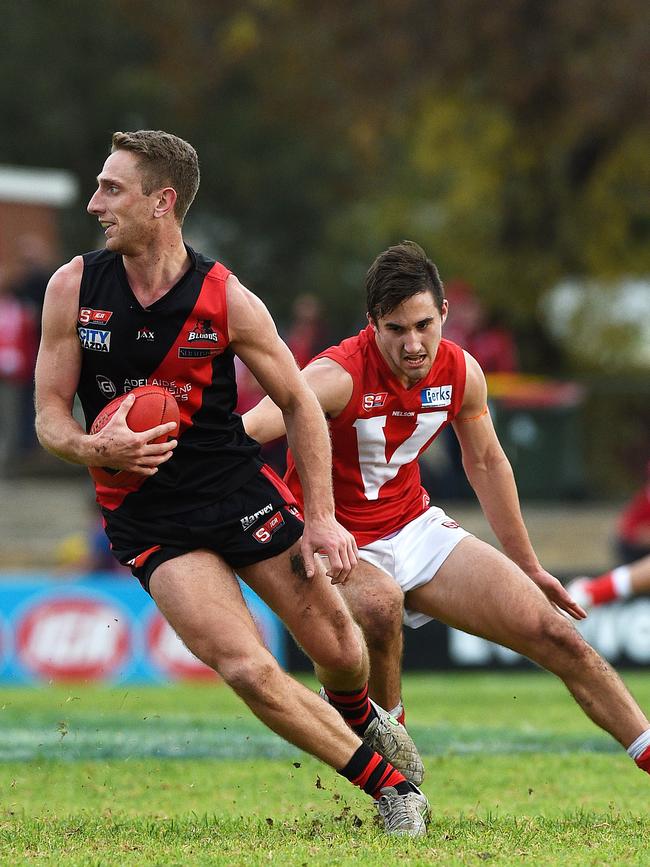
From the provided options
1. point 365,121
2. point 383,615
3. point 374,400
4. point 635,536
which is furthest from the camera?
point 365,121

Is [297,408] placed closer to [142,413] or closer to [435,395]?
[142,413]

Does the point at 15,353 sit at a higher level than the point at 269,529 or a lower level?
higher

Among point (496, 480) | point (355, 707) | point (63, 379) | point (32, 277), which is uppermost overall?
point (32, 277)

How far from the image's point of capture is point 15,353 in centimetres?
1764

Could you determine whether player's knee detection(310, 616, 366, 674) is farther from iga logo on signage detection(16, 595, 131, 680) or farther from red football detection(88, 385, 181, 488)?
iga logo on signage detection(16, 595, 131, 680)

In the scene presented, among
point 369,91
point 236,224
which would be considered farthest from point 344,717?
point 236,224

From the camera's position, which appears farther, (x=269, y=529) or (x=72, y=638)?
(x=72, y=638)

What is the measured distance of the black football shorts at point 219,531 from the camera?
6.12 meters

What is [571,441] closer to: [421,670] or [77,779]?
[421,670]

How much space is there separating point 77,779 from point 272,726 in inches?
100

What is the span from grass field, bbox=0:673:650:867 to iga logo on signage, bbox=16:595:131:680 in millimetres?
970

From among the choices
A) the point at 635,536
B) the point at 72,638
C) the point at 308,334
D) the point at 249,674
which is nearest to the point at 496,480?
the point at 249,674

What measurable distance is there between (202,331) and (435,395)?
131cm

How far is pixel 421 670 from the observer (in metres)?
14.5
